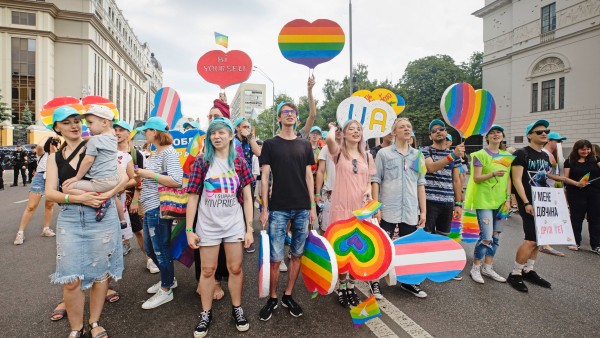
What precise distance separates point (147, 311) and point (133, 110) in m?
75.8

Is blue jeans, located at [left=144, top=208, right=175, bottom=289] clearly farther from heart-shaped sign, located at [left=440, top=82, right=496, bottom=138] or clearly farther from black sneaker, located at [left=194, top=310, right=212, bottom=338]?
heart-shaped sign, located at [left=440, top=82, right=496, bottom=138]

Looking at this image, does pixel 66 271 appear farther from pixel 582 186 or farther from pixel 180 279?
pixel 582 186

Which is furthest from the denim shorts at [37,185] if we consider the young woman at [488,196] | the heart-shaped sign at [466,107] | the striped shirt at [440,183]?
the young woman at [488,196]

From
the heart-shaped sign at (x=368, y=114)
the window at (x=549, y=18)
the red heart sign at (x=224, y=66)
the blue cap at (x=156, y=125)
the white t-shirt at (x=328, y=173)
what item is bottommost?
the white t-shirt at (x=328, y=173)

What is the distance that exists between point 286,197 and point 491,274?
2.92 metres

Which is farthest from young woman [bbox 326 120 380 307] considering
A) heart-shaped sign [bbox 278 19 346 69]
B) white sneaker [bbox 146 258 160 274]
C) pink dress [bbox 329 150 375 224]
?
white sneaker [bbox 146 258 160 274]

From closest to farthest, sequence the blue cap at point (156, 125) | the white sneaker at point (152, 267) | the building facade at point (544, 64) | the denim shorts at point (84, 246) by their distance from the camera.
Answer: the denim shorts at point (84, 246), the blue cap at point (156, 125), the white sneaker at point (152, 267), the building facade at point (544, 64)

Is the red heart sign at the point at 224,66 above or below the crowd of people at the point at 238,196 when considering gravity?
above

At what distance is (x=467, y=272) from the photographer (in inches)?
170

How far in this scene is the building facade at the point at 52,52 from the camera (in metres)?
37.2

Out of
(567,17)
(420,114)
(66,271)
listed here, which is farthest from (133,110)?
(66,271)

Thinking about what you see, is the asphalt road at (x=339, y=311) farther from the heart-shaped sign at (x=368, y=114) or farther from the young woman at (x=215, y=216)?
the heart-shaped sign at (x=368, y=114)

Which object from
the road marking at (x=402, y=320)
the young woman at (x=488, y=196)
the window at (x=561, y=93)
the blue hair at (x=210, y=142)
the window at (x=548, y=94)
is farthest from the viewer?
the window at (x=548, y=94)

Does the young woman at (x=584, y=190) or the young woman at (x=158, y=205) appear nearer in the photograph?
the young woman at (x=158, y=205)
